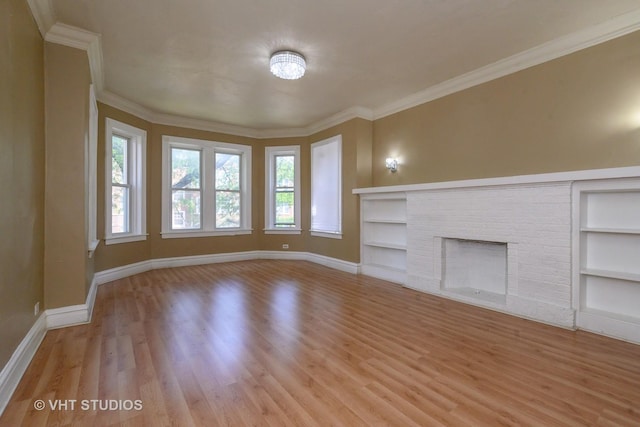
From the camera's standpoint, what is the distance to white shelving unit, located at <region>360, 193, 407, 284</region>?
4.76m

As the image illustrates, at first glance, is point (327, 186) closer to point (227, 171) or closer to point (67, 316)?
point (227, 171)

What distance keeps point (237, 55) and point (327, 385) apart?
11.3 feet

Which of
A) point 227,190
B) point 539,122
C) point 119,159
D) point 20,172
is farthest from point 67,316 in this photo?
point 539,122

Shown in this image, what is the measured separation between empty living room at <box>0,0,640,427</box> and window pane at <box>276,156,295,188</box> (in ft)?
5.71

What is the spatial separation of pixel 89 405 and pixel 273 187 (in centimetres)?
525

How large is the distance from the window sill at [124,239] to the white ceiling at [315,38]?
87.8 inches

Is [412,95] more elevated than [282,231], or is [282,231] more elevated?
[412,95]

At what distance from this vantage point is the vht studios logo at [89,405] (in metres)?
1.70

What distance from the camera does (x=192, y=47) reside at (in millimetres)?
3264

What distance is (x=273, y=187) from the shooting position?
670 centimetres

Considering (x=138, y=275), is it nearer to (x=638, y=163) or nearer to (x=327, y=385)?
Result: (x=327, y=385)

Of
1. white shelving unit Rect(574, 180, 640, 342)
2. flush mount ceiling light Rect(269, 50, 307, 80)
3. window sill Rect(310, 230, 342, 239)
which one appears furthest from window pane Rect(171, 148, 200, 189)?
white shelving unit Rect(574, 180, 640, 342)

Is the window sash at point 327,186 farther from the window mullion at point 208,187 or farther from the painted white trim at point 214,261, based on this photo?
the window mullion at point 208,187

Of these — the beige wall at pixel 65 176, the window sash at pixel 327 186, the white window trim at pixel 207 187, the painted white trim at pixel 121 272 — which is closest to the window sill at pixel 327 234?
the window sash at pixel 327 186
